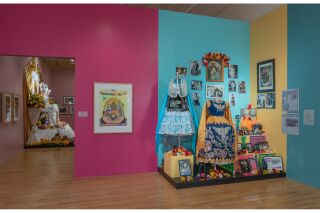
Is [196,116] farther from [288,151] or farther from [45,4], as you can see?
[45,4]

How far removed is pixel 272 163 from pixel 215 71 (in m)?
1.92

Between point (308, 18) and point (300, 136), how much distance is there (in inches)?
70.7

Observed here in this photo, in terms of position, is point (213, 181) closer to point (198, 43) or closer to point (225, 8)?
point (198, 43)

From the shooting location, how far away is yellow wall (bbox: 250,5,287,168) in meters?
4.20

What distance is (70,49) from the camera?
4055mm

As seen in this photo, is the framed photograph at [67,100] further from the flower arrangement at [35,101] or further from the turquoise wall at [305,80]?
the turquoise wall at [305,80]

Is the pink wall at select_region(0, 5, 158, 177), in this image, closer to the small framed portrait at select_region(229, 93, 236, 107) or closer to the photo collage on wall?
the small framed portrait at select_region(229, 93, 236, 107)

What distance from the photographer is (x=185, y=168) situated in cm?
386

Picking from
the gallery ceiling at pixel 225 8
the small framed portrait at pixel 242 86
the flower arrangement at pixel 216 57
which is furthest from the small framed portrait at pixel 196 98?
the gallery ceiling at pixel 225 8

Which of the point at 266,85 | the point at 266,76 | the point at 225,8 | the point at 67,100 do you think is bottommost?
the point at 67,100

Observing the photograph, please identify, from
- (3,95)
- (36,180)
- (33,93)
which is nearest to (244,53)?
(36,180)

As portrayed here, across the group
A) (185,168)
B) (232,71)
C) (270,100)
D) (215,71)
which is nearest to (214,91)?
(215,71)

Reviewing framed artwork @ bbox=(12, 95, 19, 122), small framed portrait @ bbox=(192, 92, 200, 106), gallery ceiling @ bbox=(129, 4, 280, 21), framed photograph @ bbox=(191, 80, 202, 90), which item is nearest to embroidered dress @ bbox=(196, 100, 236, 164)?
small framed portrait @ bbox=(192, 92, 200, 106)

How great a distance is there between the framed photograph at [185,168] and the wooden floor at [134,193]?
0.29 m
